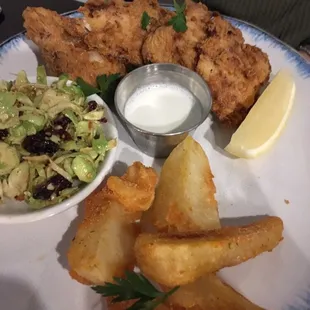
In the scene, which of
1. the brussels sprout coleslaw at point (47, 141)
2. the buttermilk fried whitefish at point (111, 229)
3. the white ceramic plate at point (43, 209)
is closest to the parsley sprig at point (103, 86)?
the brussels sprout coleslaw at point (47, 141)

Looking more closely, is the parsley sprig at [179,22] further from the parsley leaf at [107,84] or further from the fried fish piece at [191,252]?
the fried fish piece at [191,252]

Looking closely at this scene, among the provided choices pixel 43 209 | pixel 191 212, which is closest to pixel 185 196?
pixel 191 212

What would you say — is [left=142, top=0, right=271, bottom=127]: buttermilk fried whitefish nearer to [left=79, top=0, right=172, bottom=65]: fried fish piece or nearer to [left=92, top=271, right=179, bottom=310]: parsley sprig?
[left=79, top=0, right=172, bottom=65]: fried fish piece

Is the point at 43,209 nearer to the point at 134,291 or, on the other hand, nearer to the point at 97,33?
the point at 134,291

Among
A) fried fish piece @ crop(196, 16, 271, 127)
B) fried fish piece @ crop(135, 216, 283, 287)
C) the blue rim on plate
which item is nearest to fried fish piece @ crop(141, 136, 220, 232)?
fried fish piece @ crop(135, 216, 283, 287)

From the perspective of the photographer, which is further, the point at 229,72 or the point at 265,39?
the point at 265,39

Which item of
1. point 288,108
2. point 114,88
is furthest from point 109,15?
point 288,108

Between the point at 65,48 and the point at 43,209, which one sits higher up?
the point at 65,48
